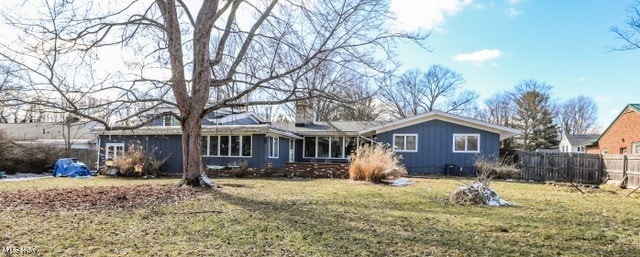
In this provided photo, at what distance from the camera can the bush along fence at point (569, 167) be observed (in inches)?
646

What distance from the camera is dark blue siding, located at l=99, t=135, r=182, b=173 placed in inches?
770

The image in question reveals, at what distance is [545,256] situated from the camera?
13.5 ft

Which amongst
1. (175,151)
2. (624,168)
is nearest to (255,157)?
(175,151)

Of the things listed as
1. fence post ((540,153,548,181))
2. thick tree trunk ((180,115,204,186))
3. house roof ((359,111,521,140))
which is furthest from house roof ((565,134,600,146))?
thick tree trunk ((180,115,204,186))

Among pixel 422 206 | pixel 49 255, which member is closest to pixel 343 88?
pixel 422 206

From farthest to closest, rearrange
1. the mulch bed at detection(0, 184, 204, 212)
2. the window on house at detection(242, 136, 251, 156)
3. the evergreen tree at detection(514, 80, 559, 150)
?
1. the evergreen tree at detection(514, 80, 559, 150)
2. the window on house at detection(242, 136, 251, 156)
3. the mulch bed at detection(0, 184, 204, 212)

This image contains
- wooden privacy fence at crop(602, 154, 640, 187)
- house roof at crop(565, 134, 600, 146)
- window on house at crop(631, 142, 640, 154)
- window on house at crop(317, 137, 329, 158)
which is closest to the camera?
wooden privacy fence at crop(602, 154, 640, 187)

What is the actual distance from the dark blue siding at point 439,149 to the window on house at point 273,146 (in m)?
6.07

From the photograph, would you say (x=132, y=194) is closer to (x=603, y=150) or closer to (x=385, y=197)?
(x=385, y=197)

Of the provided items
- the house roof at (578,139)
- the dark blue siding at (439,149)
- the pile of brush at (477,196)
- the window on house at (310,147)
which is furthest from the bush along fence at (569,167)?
the house roof at (578,139)

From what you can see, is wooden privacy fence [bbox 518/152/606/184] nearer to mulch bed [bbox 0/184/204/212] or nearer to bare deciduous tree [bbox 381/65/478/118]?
mulch bed [bbox 0/184/204/212]

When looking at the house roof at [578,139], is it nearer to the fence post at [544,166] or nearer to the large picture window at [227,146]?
the fence post at [544,166]

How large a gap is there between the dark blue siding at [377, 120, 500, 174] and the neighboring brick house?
724 cm

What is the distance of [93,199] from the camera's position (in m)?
7.89
